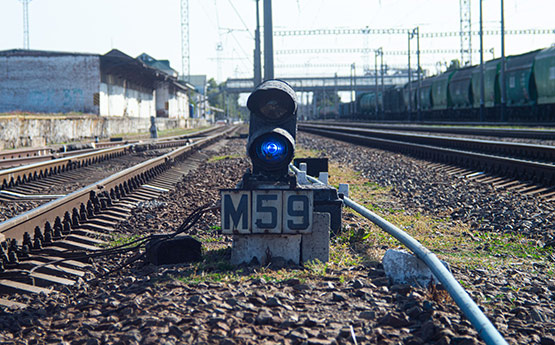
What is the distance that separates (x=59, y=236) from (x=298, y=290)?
301 centimetres

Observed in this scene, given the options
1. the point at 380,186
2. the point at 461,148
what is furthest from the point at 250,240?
the point at 461,148

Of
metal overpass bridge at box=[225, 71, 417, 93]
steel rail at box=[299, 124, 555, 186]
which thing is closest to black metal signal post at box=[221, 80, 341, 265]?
steel rail at box=[299, 124, 555, 186]

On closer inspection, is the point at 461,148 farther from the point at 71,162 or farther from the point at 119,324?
the point at 119,324

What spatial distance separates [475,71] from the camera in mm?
38031

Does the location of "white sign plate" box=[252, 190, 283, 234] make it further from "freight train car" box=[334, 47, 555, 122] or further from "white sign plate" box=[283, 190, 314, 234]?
"freight train car" box=[334, 47, 555, 122]

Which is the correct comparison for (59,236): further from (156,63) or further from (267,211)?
(156,63)

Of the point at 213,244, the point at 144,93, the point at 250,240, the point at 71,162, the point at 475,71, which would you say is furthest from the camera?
the point at 144,93

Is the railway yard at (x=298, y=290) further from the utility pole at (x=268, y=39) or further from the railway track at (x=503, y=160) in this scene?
the utility pole at (x=268, y=39)

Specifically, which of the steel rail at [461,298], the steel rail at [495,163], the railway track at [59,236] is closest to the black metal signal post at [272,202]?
the steel rail at [461,298]

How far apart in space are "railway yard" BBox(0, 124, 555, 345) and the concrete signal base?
3.6 inches

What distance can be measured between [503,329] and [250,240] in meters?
1.99

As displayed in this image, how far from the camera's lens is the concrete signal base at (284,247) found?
4543mm

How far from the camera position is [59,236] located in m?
5.75

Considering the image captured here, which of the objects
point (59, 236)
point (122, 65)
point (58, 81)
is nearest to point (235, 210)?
point (59, 236)
